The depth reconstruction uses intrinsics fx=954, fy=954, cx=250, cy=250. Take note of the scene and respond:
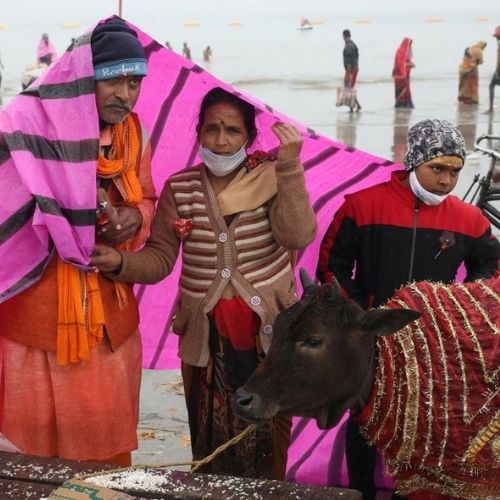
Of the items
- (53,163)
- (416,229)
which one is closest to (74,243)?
(53,163)

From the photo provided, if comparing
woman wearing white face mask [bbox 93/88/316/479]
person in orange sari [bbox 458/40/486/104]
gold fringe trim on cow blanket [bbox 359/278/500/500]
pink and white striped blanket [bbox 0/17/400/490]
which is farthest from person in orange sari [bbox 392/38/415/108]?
gold fringe trim on cow blanket [bbox 359/278/500/500]

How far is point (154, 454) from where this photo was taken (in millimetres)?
4543

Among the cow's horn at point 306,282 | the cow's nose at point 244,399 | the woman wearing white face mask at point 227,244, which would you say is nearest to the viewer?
the cow's nose at point 244,399

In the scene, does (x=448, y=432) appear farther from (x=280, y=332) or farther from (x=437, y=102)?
(x=437, y=102)

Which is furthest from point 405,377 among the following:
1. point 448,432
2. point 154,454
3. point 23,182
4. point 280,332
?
point 154,454

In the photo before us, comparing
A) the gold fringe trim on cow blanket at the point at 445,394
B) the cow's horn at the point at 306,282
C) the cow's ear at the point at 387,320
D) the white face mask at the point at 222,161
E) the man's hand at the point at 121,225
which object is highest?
the white face mask at the point at 222,161

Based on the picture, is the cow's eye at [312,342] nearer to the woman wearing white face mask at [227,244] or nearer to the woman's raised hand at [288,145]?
the woman wearing white face mask at [227,244]

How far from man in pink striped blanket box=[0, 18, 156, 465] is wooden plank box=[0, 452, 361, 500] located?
441 mm

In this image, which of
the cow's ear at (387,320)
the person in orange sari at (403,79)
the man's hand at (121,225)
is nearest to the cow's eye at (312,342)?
the cow's ear at (387,320)

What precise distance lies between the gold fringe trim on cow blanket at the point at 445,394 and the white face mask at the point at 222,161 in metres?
0.76

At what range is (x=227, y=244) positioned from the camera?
3.37m

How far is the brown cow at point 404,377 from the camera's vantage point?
2881 mm

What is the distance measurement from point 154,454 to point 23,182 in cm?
191

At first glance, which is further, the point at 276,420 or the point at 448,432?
the point at 276,420
